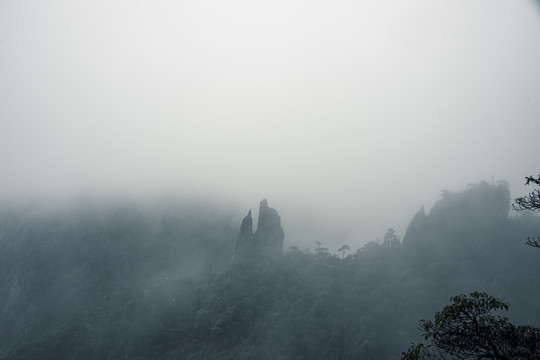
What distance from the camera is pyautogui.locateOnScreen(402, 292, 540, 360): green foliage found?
13.6 metres

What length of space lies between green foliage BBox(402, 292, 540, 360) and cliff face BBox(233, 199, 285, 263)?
96086 millimetres

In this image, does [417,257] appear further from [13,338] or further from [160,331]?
[13,338]

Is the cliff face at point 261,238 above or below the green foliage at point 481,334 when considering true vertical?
below

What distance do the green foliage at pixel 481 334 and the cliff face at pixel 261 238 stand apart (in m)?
96.1

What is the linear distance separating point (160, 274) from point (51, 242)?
4968 centimetres

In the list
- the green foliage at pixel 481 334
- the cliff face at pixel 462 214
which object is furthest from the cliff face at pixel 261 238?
the green foliage at pixel 481 334

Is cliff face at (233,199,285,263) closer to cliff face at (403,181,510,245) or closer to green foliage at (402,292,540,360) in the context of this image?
cliff face at (403,181,510,245)

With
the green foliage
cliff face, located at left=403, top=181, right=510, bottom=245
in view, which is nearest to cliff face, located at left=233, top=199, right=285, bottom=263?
cliff face, located at left=403, top=181, right=510, bottom=245

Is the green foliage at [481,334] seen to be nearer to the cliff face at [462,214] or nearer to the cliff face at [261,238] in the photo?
the cliff face at [261,238]

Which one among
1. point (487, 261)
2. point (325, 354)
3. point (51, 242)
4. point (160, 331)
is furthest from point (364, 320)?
point (51, 242)

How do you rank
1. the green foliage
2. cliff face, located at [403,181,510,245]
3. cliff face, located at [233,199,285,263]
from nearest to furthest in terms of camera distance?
the green foliage, cliff face, located at [403,181,510,245], cliff face, located at [233,199,285,263]

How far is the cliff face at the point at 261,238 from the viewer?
364ft

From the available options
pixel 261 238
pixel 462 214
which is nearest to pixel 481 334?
pixel 261 238

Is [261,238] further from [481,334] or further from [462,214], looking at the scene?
[481,334]
